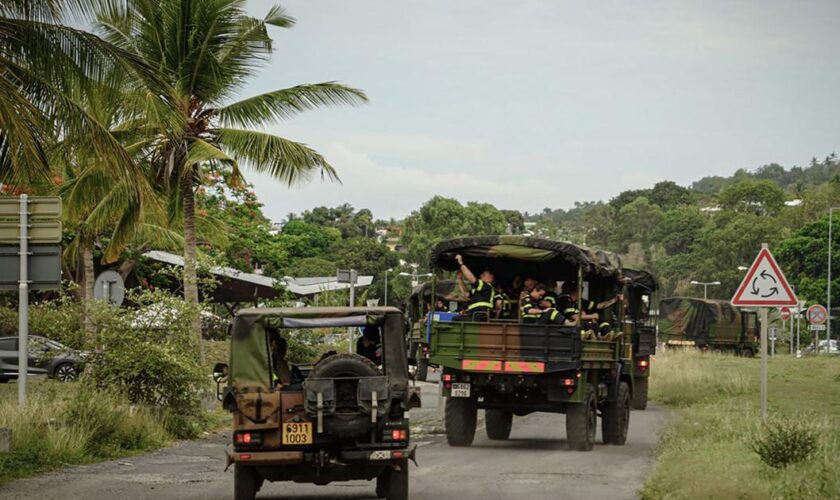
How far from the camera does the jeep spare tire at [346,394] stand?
12.3 meters

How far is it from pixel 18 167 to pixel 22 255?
1.31 meters

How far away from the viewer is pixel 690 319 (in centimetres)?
5972

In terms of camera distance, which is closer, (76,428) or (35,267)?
(35,267)

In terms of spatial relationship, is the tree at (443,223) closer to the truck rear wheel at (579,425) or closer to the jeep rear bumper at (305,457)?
the truck rear wheel at (579,425)

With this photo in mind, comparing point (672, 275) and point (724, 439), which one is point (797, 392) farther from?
point (672, 275)

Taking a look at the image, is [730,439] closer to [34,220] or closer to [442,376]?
[442,376]

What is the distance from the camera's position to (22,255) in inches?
686

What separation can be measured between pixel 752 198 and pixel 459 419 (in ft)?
380

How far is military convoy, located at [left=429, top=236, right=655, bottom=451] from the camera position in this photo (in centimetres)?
1902

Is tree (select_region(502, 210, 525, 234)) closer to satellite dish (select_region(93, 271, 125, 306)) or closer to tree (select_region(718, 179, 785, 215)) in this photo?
tree (select_region(718, 179, 785, 215))

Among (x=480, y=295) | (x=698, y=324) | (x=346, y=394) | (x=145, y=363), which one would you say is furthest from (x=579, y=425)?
(x=698, y=324)

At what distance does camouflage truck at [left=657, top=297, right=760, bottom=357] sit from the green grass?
2138 cm

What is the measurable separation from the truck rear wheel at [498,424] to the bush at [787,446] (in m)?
7.60

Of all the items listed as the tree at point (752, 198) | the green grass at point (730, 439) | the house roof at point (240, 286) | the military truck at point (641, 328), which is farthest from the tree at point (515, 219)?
the military truck at point (641, 328)
